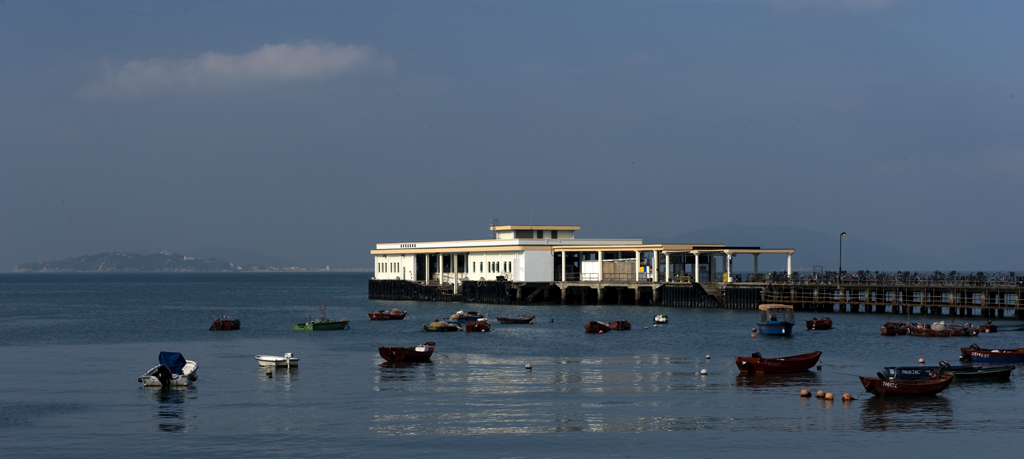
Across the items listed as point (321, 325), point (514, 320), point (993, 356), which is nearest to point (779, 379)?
point (993, 356)

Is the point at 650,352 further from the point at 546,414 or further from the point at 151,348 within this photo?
the point at 151,348

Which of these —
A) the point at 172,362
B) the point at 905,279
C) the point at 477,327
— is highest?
the point at 905,279

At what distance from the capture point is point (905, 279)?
338ft

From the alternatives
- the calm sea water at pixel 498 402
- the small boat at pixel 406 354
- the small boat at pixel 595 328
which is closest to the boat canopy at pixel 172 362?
the calm sea water at pixel 498 402

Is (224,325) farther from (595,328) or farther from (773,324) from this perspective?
(773,324)

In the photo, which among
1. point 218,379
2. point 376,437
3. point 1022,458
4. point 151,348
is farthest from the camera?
point 151,348

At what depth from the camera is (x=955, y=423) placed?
40938 mm

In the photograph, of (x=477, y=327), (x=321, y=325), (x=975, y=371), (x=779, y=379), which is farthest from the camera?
(x=321, y=325)

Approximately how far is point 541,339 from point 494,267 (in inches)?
1934

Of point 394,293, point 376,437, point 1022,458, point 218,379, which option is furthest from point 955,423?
point 394,293

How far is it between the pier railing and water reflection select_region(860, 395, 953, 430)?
175 feet

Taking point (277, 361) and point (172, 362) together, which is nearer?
point (172, 362)

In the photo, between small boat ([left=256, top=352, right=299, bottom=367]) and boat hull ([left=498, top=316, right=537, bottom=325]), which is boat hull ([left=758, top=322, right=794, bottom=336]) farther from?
small boat ([left=256, top=352, right=299, bottom=367])

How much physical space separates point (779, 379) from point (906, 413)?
10.5 m
